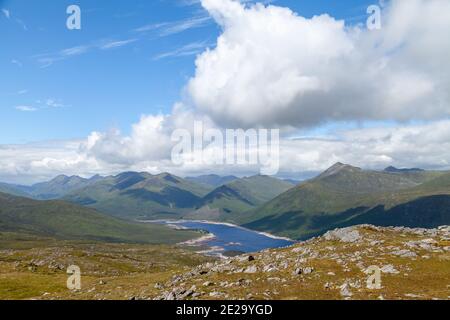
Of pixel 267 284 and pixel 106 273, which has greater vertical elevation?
pixel 267 284

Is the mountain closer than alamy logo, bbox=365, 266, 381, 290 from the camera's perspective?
Yes

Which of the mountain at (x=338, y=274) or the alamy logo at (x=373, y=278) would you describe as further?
the alamy logo at (x=373, y=278)

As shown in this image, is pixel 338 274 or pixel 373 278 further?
pixel 338 274
